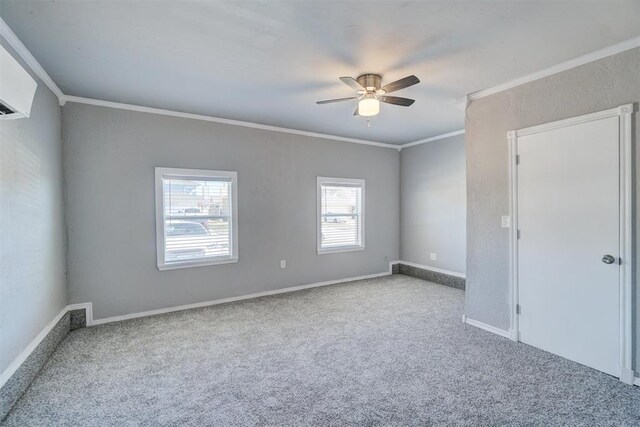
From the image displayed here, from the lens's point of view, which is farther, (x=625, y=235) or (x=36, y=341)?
(x=36, y=341)

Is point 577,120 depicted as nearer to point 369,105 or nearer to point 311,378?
point 369,105

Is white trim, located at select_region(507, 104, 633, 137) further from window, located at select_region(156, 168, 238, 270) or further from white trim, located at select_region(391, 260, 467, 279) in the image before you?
window, located at select_region(156, 168, 238, 270)

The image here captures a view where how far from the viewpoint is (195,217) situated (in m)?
4.22

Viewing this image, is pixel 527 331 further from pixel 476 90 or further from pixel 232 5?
pixel 232 5

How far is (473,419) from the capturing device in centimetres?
201

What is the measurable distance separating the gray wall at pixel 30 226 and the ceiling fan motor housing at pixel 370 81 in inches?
105

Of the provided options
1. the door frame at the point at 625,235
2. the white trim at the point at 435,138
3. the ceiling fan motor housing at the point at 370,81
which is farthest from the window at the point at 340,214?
the door frame at the point at 625,235

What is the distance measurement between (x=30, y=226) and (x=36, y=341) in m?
0.96

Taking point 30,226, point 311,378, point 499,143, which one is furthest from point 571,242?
point 30,226

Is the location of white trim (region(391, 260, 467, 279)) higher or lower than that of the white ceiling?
lower

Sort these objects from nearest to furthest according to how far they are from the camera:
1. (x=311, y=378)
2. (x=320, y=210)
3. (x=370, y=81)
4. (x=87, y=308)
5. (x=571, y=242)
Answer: (x=311, y=378)
(x=571, y=242)
(x=370, y=81)
(x=87, y=308)
(x=320, y=210)

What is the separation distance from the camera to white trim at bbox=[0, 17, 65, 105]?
7.06 feet

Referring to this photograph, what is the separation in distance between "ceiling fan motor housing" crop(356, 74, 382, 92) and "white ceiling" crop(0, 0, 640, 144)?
114mm

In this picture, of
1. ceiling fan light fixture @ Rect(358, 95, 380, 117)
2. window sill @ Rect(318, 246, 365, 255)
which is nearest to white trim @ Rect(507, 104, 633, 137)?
ceiling fan light fixture @ Rect(358, 95, 380, 117)
